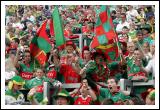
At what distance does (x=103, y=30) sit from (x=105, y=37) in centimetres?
19

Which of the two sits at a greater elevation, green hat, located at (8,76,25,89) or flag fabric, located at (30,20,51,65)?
flag fabric, located at (30,20,51,65)

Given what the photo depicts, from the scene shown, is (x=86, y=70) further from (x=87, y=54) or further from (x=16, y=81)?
(x=16, y=81)

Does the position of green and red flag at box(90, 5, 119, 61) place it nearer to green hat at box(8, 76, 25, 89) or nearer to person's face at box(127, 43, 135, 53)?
person's face at box(127, 43, 135, 53)

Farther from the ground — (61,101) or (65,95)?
(65,95)

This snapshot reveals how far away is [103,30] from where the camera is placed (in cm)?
1745

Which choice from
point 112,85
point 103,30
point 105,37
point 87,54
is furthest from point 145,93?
point 103,30

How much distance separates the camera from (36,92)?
1576 cm

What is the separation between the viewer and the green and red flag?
17092 mm

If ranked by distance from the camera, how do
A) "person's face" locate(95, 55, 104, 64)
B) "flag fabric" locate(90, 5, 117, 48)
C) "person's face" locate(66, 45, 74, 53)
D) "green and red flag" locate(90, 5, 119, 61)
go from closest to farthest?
"person's face" locate(95, 55, 104, 64), "person's face" locate(66, 45, 74, 53), "green and red flag" locate(90, 5, 119, 61), "flag fabric" locate(90, 5, 117, 48)

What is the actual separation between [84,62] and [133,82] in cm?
116

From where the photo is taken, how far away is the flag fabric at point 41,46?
17.2 m

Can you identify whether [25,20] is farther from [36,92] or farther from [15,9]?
[36,92]

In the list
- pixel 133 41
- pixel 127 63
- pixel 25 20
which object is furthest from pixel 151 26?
pixel 25 20

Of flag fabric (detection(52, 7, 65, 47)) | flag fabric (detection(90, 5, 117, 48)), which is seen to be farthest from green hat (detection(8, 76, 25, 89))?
flag fabric (detection(90, 5, 117, 48))
